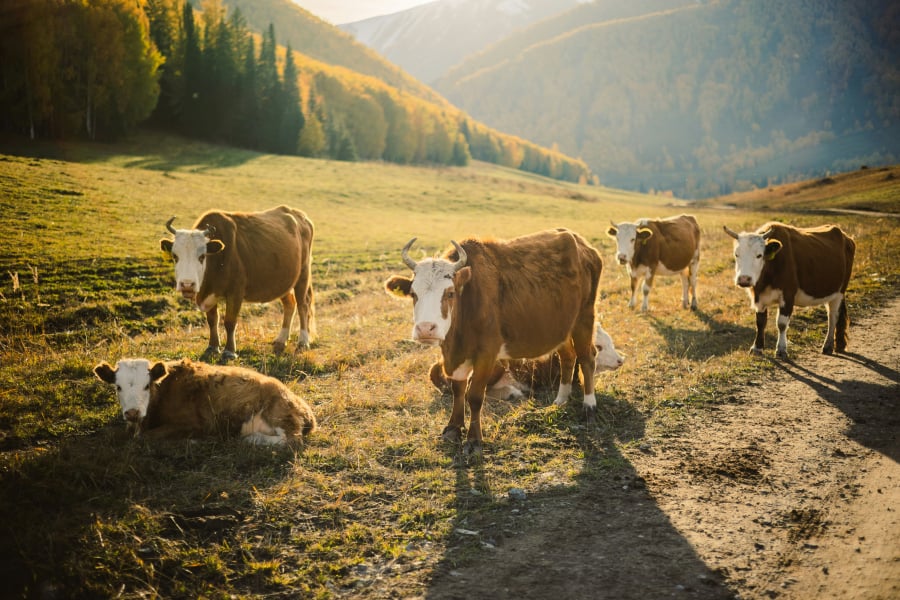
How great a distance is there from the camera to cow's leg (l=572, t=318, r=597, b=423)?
7438mm

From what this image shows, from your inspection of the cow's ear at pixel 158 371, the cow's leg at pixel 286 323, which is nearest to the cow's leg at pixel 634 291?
the cow's leg at pixel 286 323

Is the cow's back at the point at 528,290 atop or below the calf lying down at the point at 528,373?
atop

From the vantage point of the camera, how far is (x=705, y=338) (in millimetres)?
11203

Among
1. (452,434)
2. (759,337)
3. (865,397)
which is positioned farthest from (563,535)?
(759,337)

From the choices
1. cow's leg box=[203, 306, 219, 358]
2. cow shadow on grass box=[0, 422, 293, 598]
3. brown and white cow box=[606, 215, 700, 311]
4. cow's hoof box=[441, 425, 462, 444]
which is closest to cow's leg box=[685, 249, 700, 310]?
brown and white cow box=[606, 215, 700, 311]

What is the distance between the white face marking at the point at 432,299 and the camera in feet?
18.9

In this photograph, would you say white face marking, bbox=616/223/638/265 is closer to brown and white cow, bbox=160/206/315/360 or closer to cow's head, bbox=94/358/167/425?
brown and white cow, bbox=160/206/315/360

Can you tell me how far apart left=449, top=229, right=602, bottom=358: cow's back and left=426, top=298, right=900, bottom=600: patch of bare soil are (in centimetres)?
181

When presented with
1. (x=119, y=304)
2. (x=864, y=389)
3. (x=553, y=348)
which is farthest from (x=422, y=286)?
(x=119, y=304)

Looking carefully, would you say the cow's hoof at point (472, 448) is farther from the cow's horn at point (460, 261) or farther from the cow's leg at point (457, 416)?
the cow's horn at point (460, 261)

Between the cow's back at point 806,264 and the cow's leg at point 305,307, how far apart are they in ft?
29.4

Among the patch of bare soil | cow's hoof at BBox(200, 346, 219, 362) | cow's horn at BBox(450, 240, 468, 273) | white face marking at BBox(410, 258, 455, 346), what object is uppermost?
cow's horn at BBox(450, 240, 468, 273)

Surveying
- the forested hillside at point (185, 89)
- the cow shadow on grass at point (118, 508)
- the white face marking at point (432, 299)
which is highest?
the forested hillside at point (185, 89)

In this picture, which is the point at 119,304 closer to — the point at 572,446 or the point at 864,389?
the point at 572,446
